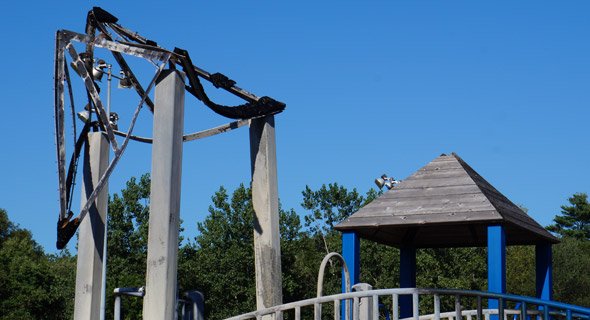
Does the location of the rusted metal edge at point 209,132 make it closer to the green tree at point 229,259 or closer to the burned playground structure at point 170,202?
the burned playground structure at point 170,202

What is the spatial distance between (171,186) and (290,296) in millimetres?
35400

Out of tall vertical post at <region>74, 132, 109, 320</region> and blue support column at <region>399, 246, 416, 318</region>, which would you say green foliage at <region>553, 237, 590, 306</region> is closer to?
blue support column at <region>399, 246, 416, 318</region>

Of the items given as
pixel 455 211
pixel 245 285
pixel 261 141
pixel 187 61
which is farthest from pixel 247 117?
pixel 245 285

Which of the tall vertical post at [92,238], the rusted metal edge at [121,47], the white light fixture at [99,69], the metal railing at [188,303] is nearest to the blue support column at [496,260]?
the metal railing at [188,303]

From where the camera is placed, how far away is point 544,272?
1362cm

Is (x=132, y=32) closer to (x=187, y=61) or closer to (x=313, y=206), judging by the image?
(x=187, y=61)

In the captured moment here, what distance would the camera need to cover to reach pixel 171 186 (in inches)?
306

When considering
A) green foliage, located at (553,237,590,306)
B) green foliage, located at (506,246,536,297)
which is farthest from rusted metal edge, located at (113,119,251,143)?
green foliage, located at (553,237,590,306)

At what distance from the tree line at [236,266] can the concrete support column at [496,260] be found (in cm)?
2682

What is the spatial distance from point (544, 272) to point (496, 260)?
2675mm

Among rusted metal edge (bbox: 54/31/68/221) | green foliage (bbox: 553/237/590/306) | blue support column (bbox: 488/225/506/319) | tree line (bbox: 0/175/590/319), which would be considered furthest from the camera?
green foliage (bbox: 553/237/590/306)

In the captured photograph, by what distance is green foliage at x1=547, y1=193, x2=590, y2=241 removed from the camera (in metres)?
60.8

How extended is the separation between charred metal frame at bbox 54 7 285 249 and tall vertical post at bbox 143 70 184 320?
27cm

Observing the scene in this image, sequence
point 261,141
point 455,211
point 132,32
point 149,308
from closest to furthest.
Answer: point 149,308 → point 132,32 → point 261,141 → point 455,211
